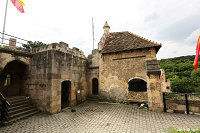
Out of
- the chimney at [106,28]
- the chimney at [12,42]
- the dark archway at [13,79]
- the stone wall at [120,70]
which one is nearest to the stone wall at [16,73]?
the dark archway at [13,79]

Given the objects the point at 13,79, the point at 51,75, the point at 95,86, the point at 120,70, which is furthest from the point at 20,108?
the point at 120,70

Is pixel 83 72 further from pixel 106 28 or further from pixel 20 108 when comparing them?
pixel 106 28

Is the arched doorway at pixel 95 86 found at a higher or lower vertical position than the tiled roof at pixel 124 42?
lower

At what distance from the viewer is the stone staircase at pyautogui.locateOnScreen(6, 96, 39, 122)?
5839mm

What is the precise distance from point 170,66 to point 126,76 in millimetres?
36387

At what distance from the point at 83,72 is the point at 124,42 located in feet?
18.2

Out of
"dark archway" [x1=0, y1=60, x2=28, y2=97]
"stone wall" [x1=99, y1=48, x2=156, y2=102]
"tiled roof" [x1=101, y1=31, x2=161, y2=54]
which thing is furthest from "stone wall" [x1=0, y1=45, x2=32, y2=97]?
"tiled roof" [x1=101, y1=31, x2=161, y2=54]

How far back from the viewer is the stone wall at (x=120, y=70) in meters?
8.36

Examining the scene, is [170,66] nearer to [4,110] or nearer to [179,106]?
[179,106]

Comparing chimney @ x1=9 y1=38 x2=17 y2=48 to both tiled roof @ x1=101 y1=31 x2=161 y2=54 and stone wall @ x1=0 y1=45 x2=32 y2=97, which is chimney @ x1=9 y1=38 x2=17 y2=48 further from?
tiled roof @ x1=101 y1=31 x2=161 y2=54

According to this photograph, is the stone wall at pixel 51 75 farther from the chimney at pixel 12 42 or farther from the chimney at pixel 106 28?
the chimney at pixel 106 28

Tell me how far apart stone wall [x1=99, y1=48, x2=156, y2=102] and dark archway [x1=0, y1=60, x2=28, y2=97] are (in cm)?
756

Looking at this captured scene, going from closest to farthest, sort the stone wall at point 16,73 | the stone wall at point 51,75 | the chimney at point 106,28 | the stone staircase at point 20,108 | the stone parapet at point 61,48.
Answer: the stone staircase at point 20,108 < the stone wall at point 51,75 < the stone parapet at point 61,48 < the stone wall at point 16,73 < the chimney at point 106,28

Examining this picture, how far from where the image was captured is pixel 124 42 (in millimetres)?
9648
